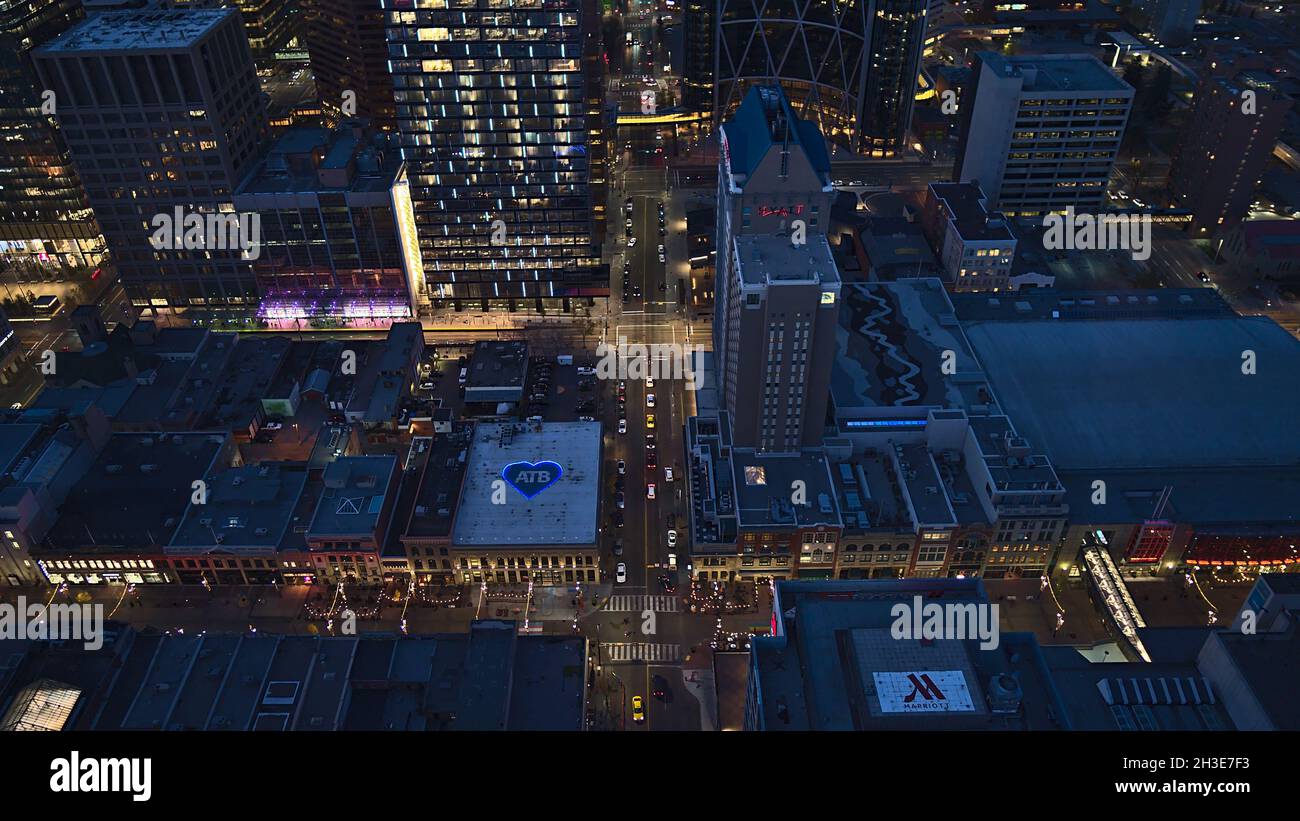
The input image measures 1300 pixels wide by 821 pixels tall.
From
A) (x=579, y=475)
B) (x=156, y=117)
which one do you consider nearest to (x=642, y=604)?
(x=579, y=475)

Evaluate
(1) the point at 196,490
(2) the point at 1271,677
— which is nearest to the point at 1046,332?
(2) the point at 1271,677

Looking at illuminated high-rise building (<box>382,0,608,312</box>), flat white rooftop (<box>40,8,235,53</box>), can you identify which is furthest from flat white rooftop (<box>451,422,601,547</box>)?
flat white rooftop (<box>40,8,235,53</box>)

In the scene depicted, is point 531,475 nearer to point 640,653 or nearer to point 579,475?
point 579,475

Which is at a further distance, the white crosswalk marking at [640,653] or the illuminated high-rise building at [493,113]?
the illuminated high-rise building at [493,113]

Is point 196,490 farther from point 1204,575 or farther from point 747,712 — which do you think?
point 1204,575

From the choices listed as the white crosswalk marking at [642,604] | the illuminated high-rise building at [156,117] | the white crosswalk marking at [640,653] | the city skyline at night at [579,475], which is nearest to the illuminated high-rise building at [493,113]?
the city skyline at night at [579,475]

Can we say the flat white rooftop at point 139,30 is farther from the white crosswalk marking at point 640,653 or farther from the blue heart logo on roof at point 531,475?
the white crosswalk marking at point 640,653
